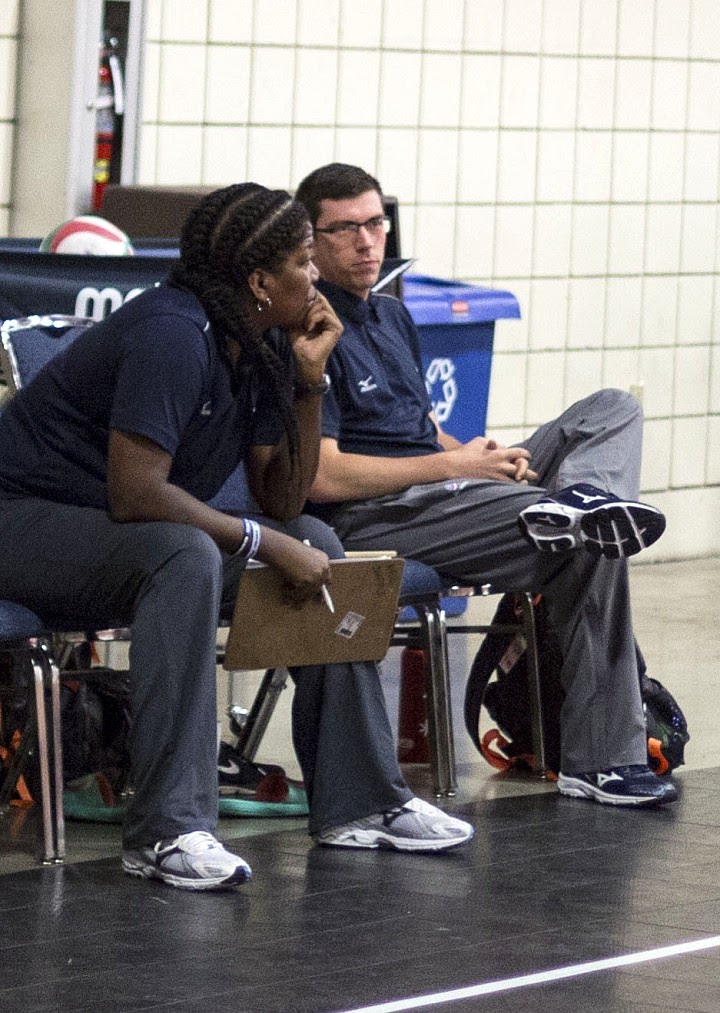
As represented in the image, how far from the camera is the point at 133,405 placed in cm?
385

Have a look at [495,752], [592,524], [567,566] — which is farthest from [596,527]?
[495,752]

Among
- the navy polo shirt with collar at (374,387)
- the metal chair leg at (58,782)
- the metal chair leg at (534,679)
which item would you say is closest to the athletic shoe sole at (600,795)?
the metal chair leg at (534,679)

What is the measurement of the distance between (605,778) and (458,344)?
2.09m

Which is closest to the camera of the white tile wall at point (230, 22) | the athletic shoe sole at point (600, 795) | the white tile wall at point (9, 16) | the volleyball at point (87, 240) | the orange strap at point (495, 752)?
the athletic shoe sole at point (600, 795)

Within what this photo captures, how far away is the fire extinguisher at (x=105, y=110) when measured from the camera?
640cm

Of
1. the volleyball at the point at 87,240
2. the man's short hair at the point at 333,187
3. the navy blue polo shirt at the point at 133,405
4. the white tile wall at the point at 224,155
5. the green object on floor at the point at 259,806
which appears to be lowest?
the green object on floor at the point at 259,806

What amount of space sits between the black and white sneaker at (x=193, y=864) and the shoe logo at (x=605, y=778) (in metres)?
0.97

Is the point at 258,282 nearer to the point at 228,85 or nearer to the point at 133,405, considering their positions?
the point at 133,405

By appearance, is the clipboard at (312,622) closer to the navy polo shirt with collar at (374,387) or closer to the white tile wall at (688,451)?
the navy polo shirt with collar at (374,387)

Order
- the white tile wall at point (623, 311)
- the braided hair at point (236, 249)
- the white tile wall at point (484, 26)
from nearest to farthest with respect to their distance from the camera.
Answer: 1. the braided hair at point (236, 249)
2. the white tile wall at point (484, 26)
3. the white tile wall at point (623, 311)

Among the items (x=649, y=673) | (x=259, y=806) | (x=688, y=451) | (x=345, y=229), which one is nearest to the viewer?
(x=259, y=806)

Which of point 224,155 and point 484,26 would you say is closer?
point 224,155

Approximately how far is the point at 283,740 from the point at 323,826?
1.01 m

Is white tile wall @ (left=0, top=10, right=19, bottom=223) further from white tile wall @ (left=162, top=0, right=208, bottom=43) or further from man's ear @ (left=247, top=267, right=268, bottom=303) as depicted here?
man's ear @ (left=247, top=267, right=268, bottom=303)
